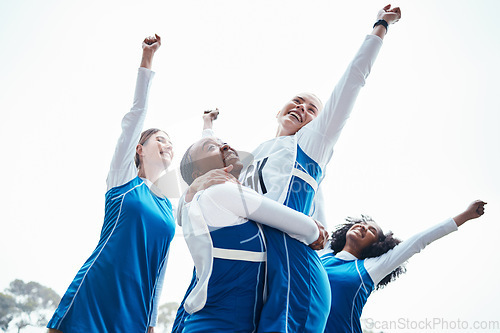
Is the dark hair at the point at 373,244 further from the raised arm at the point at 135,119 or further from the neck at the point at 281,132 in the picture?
the raised arm at the point at 135,119

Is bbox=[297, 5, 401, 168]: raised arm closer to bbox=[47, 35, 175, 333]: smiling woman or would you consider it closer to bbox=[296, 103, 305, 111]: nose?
bbox=[296, 103, 305, 111]: nose

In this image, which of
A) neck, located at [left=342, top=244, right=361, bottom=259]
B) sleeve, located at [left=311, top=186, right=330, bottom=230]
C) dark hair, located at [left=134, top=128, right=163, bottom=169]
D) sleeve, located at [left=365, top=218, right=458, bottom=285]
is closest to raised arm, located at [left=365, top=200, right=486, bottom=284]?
sleeve, located at [left=365, top=218, right=458, bottom=285]

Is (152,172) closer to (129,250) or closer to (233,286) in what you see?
(129,250)

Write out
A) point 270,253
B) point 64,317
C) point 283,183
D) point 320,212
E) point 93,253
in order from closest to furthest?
1. point 270,253
2. point 283,183
3. point 64,317
4. point 93,253
5. point 320,212

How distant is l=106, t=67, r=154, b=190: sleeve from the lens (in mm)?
1229

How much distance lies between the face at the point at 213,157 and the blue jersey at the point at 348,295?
0.66 meters

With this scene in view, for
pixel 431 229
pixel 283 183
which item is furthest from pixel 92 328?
pixel 431 229

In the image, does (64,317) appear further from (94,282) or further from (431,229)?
(431,229)

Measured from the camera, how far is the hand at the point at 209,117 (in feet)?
4.74

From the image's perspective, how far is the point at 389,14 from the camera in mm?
999

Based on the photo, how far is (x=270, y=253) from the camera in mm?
833

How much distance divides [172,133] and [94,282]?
498 millimetres

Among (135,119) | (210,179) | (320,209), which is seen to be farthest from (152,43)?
(320,209)

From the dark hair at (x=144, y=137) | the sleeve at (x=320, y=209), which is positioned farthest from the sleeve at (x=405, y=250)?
the dark hair at (x=144, y=137)
